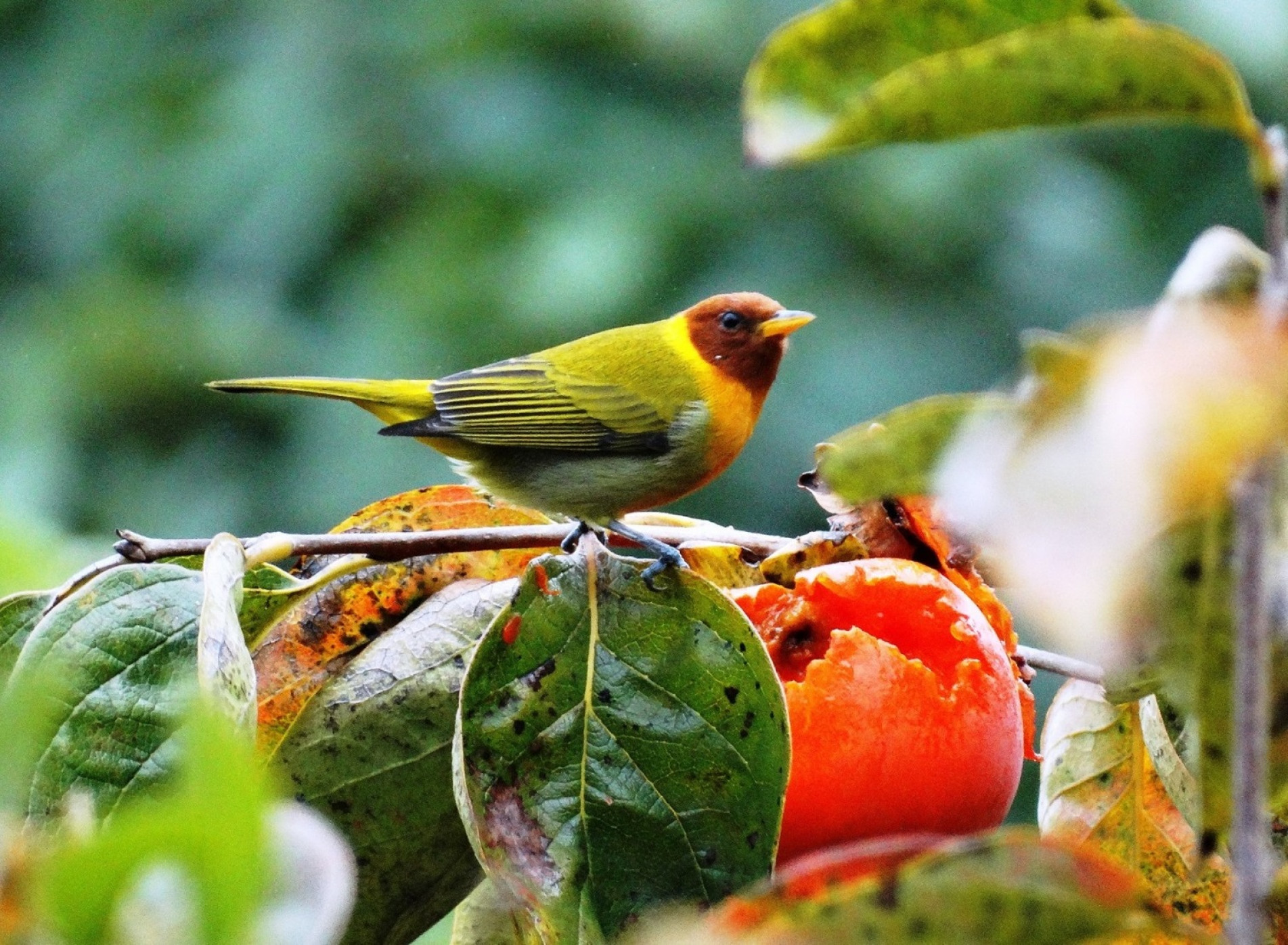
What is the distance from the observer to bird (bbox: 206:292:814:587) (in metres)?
2.17

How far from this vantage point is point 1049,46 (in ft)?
1.69

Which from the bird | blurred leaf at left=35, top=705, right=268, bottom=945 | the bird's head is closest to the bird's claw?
blurred leaf at left=35, top=705, right=268, bottom=945

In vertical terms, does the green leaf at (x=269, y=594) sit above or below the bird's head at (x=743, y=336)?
above

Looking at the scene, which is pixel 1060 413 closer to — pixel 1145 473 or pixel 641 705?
pixel 1145 473

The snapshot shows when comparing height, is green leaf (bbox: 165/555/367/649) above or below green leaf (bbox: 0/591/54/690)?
below

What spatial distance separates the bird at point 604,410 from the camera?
7.13ft

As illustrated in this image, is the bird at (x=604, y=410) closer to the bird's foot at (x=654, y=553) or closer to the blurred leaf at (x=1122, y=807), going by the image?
the bird's foot at (x=654, y=553)

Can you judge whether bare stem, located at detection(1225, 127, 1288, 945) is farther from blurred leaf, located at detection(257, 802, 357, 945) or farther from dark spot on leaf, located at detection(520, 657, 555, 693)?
dark spot on leaf, located at detection(520, 657, 555, 693)

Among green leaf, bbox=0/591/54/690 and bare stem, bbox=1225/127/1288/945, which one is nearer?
bare stem, bbox=1225/127/1288/945

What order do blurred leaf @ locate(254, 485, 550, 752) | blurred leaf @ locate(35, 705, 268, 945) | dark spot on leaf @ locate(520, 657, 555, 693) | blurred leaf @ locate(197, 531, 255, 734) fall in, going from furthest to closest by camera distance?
blurred leaf @ locate(254, 485, 550, 752)
dark spot on leaf @ locate(520, 657, 555, 693)
blurred leaf @ locate(197, 531, 255, 734)
blurred leaf @ locate(35, 705, 268, 945)

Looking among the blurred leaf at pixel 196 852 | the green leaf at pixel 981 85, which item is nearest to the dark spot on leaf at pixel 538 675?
the green leaf at pixel 981 85

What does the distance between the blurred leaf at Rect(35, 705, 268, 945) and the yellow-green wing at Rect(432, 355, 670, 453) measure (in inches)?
71.5

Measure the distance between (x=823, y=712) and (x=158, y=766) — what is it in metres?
0.35

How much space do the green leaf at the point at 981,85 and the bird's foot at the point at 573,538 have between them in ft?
1.60
